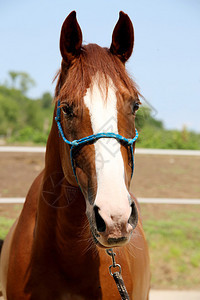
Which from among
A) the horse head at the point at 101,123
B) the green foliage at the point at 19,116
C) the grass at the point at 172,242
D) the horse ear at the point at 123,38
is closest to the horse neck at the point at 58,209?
the horse head at the point at 101,123

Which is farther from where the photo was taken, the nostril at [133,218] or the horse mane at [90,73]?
the horse mane at [90,73]

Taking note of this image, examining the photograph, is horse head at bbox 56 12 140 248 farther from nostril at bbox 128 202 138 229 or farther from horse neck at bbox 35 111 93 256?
horse neck at bbox 35 111 93 256

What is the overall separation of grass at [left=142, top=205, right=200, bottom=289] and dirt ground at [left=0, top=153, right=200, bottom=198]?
338mm

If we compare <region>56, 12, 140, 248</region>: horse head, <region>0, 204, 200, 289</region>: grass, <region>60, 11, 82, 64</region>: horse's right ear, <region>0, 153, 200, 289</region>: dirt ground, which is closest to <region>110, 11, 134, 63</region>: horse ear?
<region>56, 12, 140, 248</region>: horse head

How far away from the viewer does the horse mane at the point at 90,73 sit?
1595 mm

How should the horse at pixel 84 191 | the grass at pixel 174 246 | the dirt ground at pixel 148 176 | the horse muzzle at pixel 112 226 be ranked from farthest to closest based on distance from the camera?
the dirt ground at pixel 148 176
the grass at pixel 174 246
the horse at pixel 84 191
the horse muzzle at pixel 112 226

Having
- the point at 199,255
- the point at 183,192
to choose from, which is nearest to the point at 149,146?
the point at 183,192

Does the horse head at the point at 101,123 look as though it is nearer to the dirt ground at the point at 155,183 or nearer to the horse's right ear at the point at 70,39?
the horse's right ear at the point at 70,39

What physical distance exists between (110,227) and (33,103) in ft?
211

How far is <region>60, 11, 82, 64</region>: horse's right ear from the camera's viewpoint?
5.68 feet

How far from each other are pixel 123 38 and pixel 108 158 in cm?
76

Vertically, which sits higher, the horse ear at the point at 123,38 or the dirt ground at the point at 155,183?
the horse ear at the point at 123,38

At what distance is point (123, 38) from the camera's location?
5.98ft

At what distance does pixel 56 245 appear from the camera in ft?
6.02
